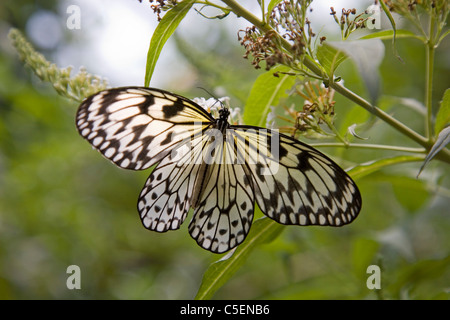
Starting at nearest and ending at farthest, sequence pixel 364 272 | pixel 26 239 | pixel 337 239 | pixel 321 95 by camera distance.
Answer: pixel 321 95
pixel 364 272
pixel 337 239
pixel 26 239

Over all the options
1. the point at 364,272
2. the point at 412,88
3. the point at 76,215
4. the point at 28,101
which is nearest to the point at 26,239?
the point at 76,215

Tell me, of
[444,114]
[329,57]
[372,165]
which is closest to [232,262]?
[372,165]

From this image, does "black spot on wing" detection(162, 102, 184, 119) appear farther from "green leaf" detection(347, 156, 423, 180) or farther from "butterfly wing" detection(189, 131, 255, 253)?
"green leaf" detection(347, 156, 423, 180)

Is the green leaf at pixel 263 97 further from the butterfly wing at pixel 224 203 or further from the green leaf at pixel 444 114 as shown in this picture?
the green leaf at pixel 444 114

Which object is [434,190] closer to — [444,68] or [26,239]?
[444,68]

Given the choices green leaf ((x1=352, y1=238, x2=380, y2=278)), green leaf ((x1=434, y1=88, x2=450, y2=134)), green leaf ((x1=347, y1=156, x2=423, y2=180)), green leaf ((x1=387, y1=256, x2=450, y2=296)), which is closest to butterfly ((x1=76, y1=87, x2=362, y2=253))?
green leaf ((x1=347, y1=156, x2=423, y2=180))

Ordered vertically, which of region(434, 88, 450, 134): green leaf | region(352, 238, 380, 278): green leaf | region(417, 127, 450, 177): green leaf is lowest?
region(417, 127, 450, 177): green leaf

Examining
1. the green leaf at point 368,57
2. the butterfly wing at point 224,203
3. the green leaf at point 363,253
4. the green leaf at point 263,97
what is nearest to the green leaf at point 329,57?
the green leaf at point 368,57
